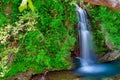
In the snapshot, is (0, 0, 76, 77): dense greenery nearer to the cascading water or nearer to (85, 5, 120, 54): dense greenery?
the cascading water

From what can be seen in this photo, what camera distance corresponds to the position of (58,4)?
850 cm

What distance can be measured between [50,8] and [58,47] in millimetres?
1446

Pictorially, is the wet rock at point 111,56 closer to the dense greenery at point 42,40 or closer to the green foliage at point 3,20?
the dense greenery at point 42,40

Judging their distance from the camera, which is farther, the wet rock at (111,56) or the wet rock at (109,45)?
the wet rock at (109,45)

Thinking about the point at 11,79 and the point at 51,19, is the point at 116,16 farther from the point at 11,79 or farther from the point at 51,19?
the point at 11,79

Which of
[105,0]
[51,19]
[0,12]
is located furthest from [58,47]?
[105,0]

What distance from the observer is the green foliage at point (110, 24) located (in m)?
9.16

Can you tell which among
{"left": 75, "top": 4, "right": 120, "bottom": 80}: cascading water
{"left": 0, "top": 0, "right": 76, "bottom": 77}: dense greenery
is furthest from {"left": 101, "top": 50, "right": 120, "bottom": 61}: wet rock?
Result: {"left": 0, "top": 0, "right": 76, "bottom": 77}: dense greenery

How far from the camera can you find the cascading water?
27.7 feet

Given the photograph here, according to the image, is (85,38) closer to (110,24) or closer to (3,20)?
(110,24)

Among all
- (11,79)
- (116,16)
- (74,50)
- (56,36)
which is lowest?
(11,79)

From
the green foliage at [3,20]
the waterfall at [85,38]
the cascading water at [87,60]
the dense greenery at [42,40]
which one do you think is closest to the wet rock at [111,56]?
the cascading water at [87,60]

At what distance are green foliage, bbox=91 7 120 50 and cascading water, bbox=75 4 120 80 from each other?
0.66 metres

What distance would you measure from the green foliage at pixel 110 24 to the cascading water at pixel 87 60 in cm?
66
